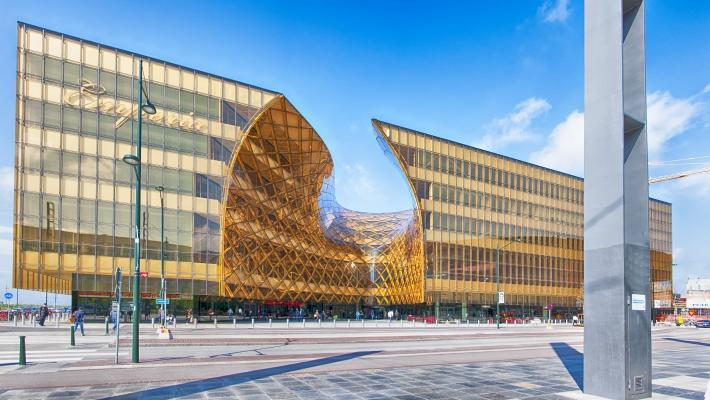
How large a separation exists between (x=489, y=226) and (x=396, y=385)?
67.8 metres

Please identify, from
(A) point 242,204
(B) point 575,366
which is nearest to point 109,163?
(A) point 242,204

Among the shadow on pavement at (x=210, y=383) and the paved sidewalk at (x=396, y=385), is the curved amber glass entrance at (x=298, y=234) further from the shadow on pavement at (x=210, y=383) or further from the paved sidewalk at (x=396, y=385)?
the paved sidewalk at (x=396, y=385)

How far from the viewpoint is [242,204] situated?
6016 centimetres

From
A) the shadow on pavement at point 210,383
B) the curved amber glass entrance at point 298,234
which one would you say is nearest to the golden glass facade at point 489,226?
the curved amber glass entrance at point 298,234

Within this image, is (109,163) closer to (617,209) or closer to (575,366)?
(575,366)

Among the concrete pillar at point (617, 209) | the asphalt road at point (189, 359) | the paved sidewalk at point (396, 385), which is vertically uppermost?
the concrete pillar at point (617, 209)

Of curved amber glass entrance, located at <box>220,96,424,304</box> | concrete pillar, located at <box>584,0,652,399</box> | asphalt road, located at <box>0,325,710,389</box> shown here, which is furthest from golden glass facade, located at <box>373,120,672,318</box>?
concrete pillar, located at <box>584,0,652,399</box>

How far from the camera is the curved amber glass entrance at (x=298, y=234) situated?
59281 mm

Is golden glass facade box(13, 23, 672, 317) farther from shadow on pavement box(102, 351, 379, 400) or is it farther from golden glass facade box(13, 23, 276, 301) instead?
shadow on pavement box(102, 351, 379, 400)

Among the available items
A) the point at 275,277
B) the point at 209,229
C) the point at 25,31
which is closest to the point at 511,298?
the point at 275,277

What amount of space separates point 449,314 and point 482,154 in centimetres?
2509

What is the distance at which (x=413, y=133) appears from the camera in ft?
232

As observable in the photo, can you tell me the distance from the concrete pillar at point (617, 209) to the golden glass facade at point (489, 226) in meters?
55.2

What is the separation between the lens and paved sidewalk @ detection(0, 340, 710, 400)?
40.1 feet
